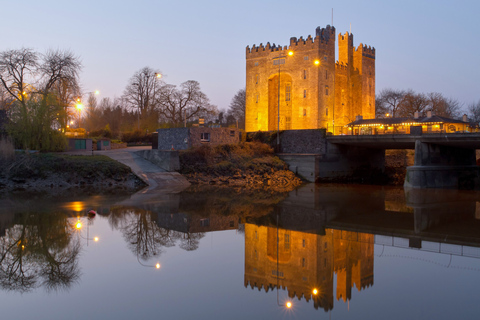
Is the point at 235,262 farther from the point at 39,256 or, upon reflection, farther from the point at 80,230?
the point at 80,230

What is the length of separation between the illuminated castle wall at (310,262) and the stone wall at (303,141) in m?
24.7

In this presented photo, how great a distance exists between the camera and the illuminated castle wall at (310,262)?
9.04 meters

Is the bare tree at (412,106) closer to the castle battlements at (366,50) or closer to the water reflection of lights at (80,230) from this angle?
the castle battlements at (366,50)

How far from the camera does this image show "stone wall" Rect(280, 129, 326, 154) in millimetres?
38594

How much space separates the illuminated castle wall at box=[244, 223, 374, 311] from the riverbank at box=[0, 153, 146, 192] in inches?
642

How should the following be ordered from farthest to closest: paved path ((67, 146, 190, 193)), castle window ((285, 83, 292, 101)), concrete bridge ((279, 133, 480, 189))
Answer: castle window ((285, 83, 292, 101)) → concrete bridge ((279, 133, 480, 189)) → paved path ((67, 146, 190, 193))

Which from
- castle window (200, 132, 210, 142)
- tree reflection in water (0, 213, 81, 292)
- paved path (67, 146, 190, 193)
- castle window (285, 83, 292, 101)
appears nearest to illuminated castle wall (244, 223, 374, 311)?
tree reflection in water (0, 213, 81, 292)

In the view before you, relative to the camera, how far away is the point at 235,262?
10906mm

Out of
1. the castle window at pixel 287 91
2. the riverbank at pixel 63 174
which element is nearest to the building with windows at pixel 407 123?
the castle window at pixel 287 91

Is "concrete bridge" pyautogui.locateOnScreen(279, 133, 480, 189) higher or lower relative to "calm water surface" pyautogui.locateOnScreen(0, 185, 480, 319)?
higher

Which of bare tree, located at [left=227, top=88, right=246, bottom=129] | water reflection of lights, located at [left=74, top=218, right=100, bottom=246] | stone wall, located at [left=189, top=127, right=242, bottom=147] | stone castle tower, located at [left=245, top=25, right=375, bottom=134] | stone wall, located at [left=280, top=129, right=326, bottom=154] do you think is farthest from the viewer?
bare tree, located at [left=227, top=88, right=246, bottom=129]

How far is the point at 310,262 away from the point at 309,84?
4118 centimetres

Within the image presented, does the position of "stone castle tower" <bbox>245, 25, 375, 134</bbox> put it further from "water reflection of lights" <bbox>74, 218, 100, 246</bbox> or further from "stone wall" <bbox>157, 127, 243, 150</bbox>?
"water reflection of lights" <bbox>74, 218, 100, 246</bbox>

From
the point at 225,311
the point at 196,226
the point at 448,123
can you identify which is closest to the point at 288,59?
the point at 448,123
